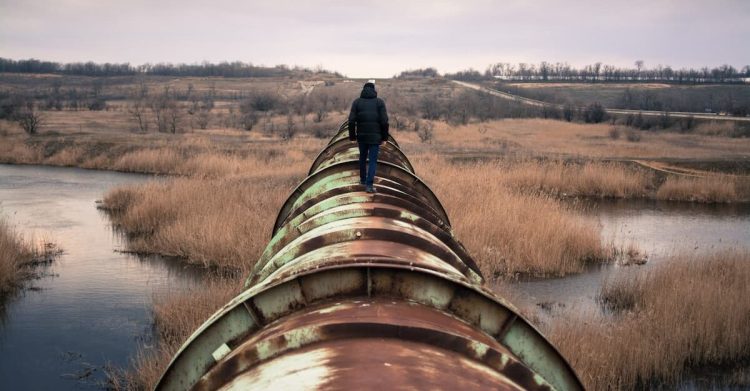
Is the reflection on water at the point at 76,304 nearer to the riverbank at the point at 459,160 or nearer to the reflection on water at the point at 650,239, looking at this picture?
the riverbank at the point at 459,160

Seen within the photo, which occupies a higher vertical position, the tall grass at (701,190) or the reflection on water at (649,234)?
the tall grass at (701,190)

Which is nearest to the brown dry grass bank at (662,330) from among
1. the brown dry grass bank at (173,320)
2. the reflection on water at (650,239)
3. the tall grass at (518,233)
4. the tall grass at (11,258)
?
the reflection on water at (650,239)

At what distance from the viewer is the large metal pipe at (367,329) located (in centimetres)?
157

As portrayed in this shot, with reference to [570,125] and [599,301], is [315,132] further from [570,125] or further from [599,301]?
[599,301]

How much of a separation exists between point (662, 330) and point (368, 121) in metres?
4.74

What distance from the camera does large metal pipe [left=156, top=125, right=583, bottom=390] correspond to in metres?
1.57

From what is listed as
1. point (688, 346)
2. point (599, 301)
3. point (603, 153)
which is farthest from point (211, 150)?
point (688, 346)

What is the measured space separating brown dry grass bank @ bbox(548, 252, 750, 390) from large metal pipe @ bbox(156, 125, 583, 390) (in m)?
4.51

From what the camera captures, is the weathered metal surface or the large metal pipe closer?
the large metal pipe

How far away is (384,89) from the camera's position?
70375mm

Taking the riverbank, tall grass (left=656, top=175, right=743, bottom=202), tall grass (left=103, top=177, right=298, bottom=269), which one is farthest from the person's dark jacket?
tall grass (left=656, top=175, right=743, bottom=202)

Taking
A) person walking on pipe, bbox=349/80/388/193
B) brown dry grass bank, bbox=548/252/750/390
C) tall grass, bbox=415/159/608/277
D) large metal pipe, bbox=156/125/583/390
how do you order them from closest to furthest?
large metal pipe, bbox=156/125/583/390 → person walking on pipe, bbox=349/80/388/193 → brown dry grass bank, bbox=548/252/750/390 → tall grass, bbox=415/159/608/277

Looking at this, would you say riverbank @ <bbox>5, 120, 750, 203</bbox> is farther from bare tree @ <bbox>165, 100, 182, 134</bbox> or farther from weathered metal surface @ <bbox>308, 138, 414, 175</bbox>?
weathered metal surface @ <bbox>308, 138, 414, 175</bbox>

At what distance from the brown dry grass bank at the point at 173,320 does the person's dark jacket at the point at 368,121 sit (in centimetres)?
316
